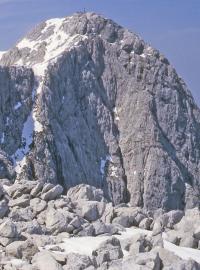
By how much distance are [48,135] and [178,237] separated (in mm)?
118948

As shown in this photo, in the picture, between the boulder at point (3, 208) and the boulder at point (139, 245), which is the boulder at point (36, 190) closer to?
the boulder at point (3, 208)

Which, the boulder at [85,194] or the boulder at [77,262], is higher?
the boulder at [85,194]

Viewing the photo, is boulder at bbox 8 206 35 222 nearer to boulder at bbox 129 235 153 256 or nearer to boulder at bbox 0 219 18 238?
boulder at bbox 0 219 18 238

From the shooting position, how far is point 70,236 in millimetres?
34000

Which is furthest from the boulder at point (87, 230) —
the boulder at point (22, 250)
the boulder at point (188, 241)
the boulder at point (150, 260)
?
the boulder at point (150, 260)

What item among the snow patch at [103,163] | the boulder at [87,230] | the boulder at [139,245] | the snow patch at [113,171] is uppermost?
the snow patch at [103,163]

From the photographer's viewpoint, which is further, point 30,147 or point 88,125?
point 88,125

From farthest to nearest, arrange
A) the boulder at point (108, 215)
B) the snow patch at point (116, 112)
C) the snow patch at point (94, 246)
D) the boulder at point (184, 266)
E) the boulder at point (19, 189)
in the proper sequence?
the snow patch at point (116, 112), the boulder at point (19, 189), the boulder at point (108, 215), the snow patch at point (94, 246), the boulder at point (184, 266)

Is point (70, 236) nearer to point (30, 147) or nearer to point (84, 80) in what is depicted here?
point (30, 147)

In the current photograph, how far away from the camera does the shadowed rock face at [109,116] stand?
15812cm

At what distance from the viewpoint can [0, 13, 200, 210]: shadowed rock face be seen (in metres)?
158

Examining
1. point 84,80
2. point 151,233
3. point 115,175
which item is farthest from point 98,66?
point 151,233

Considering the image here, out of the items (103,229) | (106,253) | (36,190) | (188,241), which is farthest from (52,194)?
(106,253)

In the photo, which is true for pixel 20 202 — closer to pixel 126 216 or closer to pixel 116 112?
pixel 126 216
